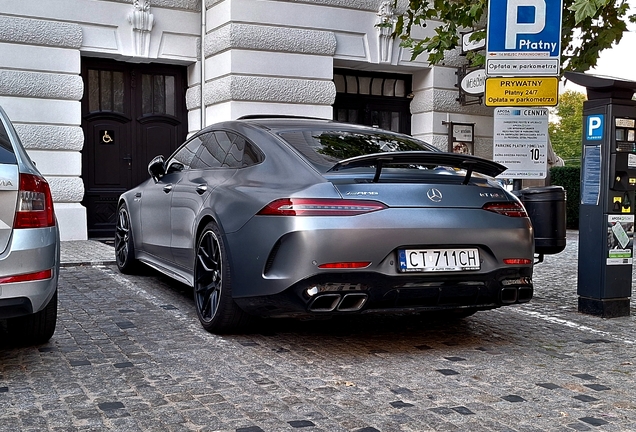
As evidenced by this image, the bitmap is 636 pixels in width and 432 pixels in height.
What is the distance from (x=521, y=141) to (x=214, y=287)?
330 centimetres

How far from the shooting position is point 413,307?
4.57m

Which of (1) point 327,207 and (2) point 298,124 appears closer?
(1) point 327,207

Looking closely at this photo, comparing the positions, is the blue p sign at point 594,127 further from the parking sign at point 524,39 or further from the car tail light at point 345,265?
the car tail light at point 345,265

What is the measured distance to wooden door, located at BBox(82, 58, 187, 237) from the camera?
13.0m

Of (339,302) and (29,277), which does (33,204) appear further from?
(339,302)

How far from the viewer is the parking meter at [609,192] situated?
6.11 metres

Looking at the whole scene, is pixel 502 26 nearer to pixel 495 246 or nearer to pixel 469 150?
pixel 495 246

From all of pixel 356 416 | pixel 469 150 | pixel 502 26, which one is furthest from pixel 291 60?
pixel 356 416

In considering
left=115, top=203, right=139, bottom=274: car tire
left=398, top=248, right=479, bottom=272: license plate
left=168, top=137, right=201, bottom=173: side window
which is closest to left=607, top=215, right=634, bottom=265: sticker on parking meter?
left=398, top=248, right=479, bottom=272: license plate

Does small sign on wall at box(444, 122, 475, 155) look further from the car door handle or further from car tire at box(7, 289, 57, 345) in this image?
car tire at box(7, 289, 57, 345)

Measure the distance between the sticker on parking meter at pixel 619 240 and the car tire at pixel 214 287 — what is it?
2.98 m

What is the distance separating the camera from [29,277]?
160 inches

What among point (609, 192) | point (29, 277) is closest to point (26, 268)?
point (29, 277)

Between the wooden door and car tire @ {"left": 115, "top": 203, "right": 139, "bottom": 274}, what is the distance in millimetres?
5063
